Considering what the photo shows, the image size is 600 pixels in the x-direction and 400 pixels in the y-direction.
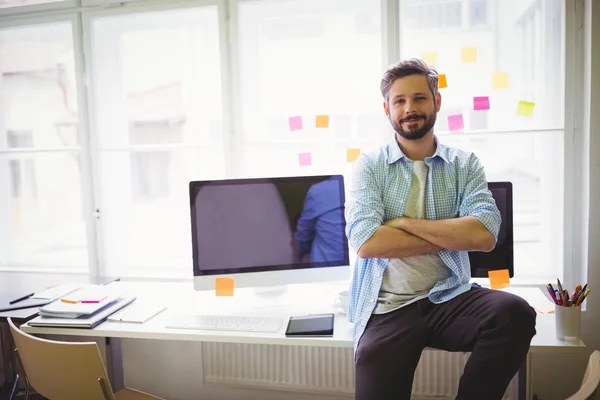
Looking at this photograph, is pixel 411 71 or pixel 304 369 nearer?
pixel 411 71

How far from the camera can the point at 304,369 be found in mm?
2414

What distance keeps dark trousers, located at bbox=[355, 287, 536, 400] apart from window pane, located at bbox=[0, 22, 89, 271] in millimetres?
2005

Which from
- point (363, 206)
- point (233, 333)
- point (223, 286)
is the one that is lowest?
point (233, 333)

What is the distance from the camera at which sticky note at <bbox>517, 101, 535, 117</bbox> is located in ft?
7.42

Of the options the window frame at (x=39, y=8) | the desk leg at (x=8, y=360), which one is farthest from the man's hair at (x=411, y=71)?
the desk leg at (x=8, y=360)

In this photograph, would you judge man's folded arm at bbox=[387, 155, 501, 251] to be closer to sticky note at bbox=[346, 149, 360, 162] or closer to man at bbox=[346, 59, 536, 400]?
man at bbox=[346, 59, 536, 400]

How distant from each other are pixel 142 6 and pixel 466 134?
180cm

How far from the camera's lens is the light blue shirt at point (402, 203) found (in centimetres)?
165

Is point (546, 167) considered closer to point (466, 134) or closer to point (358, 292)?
point (466, 134)

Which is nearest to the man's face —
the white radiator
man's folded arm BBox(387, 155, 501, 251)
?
man's folded arm BBox(387, 155, 501, 251)

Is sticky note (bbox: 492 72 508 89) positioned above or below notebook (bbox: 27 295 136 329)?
above

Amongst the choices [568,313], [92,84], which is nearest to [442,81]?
[568,313]

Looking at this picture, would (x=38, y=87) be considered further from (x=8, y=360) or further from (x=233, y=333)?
(x=233, y=333)

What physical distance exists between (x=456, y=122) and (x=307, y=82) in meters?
0.77
